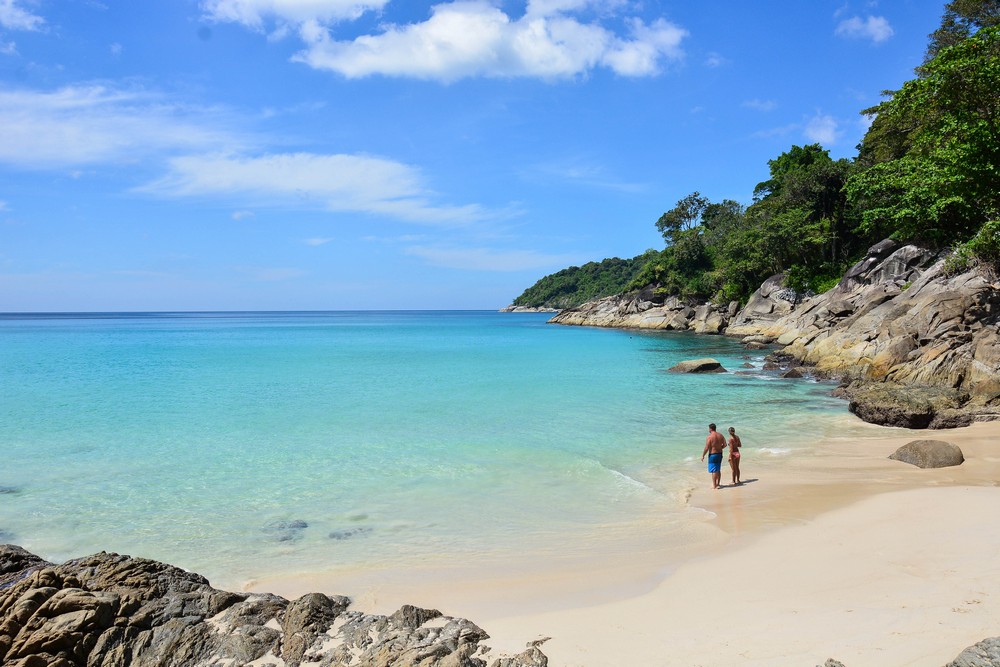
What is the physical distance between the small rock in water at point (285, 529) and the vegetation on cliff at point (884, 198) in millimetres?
22072

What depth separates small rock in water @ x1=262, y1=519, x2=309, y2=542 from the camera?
9.47 m

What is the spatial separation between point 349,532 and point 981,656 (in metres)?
8.14

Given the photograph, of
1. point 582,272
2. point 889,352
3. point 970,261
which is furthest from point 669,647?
point 582,272

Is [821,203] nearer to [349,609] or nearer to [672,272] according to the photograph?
[672,272]

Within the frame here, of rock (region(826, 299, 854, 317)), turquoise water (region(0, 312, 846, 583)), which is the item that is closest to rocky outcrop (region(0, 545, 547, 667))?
turquoise water (region(0, 312, 846, 583))

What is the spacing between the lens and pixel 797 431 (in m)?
16.2

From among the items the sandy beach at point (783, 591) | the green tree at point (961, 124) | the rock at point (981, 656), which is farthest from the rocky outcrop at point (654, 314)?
the rock at point (981, 656)

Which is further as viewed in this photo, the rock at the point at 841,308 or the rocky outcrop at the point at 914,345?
the rock at the point at 841,308

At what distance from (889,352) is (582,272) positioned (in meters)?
149

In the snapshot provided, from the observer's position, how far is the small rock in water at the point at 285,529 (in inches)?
373

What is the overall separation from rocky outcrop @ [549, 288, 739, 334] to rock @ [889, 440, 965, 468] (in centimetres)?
4884

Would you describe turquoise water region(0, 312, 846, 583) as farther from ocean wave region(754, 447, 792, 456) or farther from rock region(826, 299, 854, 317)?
rock region(826, 299, 854, 317)

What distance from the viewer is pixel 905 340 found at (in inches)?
850

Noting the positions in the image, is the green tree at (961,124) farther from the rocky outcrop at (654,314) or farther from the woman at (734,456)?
the rocky outcrop at (654,314)
